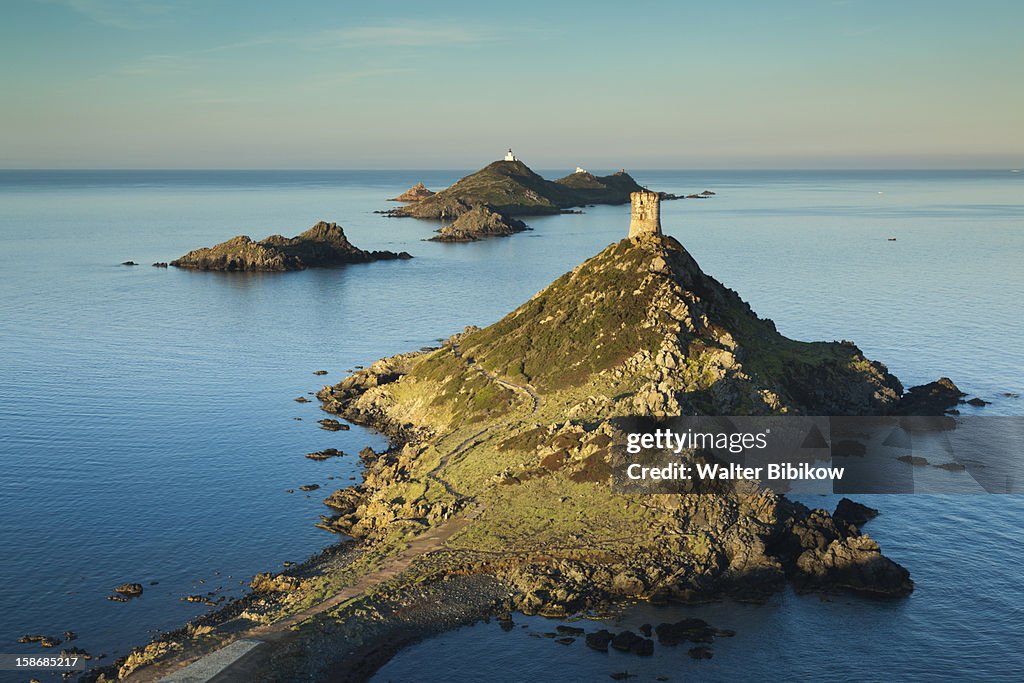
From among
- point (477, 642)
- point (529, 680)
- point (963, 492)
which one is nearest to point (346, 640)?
point (477, 642)

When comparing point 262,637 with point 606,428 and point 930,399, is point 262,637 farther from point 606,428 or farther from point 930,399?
→ point 930,399

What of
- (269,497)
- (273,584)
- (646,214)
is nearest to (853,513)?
(646,214)

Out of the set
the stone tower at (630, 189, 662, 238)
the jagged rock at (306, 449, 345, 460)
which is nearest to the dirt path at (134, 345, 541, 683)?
the jagged rock at (306, 449, 345, 460)

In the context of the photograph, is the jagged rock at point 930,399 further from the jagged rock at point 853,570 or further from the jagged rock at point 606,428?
the jagged rock at point 853,570

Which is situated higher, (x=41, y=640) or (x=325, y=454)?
(x=325, y=454)

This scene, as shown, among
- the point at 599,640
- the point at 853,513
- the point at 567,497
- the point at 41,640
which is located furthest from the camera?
the point at 853,513

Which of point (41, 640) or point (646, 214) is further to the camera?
point (646, 214)
